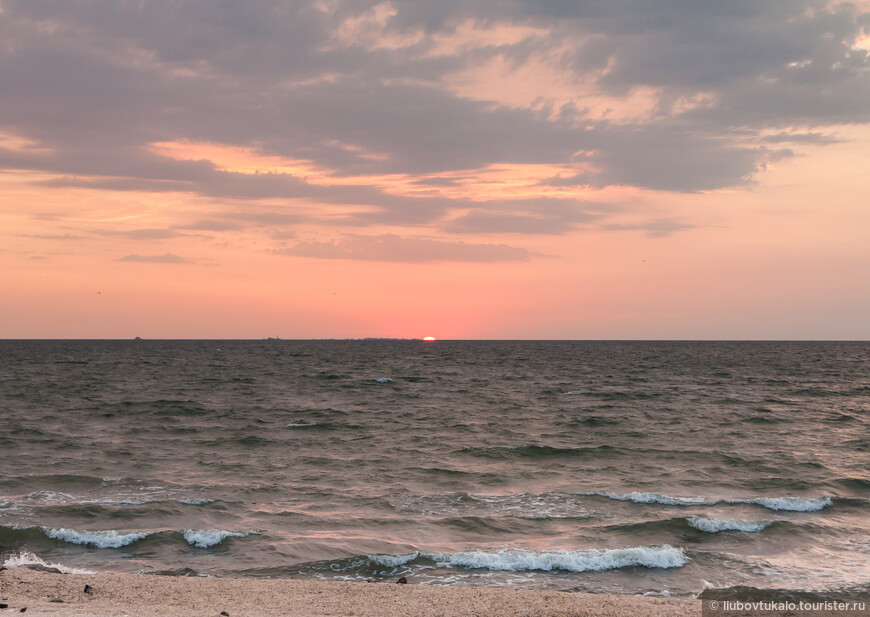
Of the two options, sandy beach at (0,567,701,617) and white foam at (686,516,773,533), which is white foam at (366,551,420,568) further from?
white foam at (686,516,773,533)

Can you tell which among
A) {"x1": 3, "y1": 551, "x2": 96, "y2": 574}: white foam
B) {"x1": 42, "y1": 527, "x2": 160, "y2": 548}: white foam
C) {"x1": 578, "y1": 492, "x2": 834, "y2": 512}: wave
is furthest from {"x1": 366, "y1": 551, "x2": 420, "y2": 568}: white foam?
{"x1": 578, "y1": 492, "x2": 834, "y2": 512}: wave

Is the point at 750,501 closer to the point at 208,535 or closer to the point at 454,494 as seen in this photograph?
the point at 454,494

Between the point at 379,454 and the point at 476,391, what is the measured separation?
1290 inches

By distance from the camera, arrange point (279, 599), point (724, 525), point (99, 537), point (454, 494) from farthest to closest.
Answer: point (454, 494), point (724, 525), point (99, 537), point (279, 599)

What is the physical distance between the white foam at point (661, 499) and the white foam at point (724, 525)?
191cm

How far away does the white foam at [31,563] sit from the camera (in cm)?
1314

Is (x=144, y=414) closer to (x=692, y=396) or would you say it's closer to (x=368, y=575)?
(x=368, y=575)

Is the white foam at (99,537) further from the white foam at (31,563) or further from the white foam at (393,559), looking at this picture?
the white foam at (393,559)

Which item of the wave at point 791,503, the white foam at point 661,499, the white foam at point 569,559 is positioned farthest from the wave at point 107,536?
the wave at point 791,503

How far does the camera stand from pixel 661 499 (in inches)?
770

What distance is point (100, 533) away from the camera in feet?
51.3

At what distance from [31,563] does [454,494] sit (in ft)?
36.6

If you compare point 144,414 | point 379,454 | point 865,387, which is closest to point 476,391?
point 144,414

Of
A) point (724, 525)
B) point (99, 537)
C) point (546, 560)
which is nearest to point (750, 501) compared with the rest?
→ point (724, 525)
